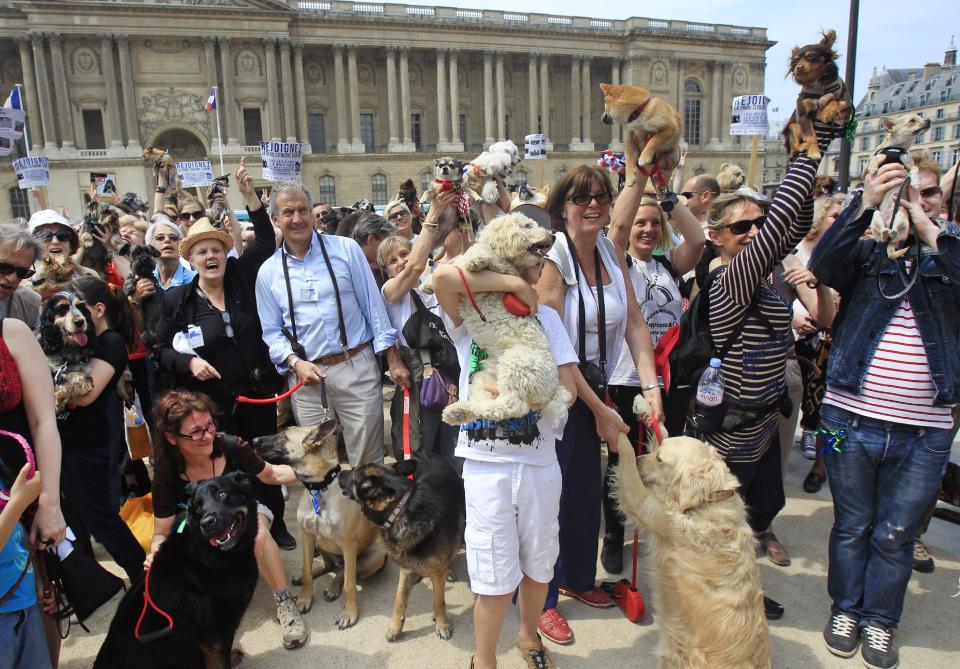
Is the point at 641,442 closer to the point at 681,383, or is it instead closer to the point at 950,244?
the point at 681,383

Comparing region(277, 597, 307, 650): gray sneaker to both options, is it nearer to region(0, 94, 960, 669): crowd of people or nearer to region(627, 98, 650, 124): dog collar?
region(0, 94, 960, 669): crowd of people

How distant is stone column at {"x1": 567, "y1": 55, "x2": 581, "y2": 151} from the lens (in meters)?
52.5

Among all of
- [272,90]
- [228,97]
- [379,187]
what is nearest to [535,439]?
[379,187]

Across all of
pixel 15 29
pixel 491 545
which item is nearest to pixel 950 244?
pixel 491 545

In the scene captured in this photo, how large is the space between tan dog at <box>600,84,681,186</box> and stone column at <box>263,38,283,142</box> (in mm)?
45451

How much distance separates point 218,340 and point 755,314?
11.7 feet

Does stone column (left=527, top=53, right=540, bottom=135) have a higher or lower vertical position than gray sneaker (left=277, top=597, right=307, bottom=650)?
higher

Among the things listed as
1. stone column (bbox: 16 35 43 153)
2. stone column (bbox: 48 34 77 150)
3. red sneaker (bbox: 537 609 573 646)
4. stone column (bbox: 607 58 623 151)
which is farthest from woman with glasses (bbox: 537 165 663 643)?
stone column (bbox: 607 58 623 151)

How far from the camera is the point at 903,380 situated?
2928 mm

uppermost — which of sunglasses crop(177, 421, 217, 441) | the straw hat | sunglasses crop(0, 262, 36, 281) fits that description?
the straw hat

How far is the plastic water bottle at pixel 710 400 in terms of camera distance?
3332 millimetres

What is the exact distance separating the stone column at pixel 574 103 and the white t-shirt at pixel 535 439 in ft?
176

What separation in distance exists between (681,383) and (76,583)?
3.26 meters

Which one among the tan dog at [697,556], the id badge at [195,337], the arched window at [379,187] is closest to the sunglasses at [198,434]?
the id badge at [195,337]
